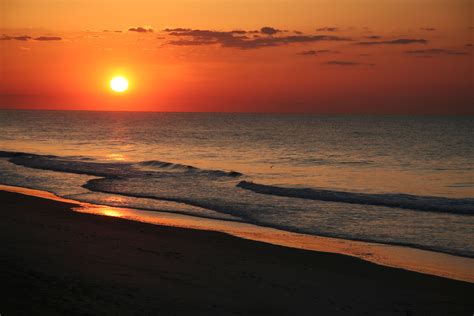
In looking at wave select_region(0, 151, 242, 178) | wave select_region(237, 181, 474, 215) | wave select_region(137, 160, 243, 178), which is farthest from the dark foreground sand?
wave select_region(137, 160, 243, 178)

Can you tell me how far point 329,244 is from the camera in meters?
16.2

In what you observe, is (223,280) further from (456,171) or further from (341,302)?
Answer: (456,171)

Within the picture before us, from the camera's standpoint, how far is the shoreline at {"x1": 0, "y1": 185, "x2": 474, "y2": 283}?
13758mm

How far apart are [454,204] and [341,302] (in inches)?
626

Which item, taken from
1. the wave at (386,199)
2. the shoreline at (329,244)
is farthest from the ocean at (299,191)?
the shoreline at (329,244)

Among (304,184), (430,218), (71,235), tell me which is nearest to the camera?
(71,235)

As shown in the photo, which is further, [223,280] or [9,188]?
[9,188]

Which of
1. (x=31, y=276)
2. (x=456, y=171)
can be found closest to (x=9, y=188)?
(x=31, y=276)

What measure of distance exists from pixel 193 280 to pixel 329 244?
5.78 metres

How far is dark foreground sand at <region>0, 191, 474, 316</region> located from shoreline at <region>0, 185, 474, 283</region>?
722mm

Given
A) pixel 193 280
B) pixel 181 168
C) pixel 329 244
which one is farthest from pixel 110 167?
pixel 193 280

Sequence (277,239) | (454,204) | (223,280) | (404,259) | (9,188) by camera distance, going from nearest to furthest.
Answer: (223,280), (404,259), (277,239), (454,204), (9,188)

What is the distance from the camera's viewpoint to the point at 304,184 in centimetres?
3281

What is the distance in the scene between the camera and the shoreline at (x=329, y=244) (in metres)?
13.8
